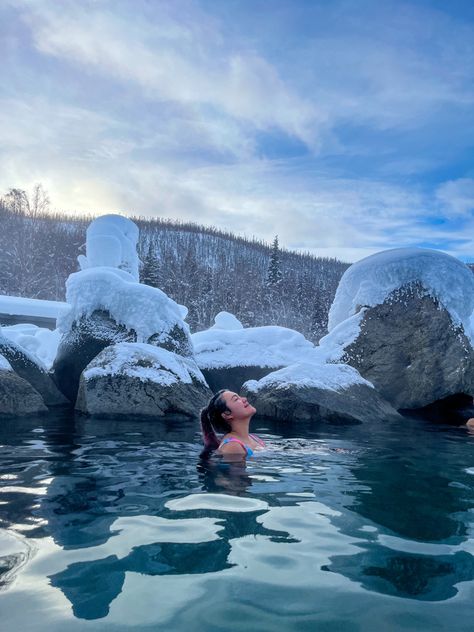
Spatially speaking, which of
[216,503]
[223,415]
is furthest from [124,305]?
[216,503]

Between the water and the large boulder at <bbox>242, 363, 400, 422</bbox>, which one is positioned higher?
the large boulder at <bbox>242, 363, 400, 422</bbox>

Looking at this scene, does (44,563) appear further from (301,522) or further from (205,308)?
(205,308)

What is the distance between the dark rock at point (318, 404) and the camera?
738 centimetres

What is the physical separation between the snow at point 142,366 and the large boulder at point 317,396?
114 centimetres

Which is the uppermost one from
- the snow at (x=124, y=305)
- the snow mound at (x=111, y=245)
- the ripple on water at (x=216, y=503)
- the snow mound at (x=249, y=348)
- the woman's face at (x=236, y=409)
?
the snow mound at (x=111, y=245)

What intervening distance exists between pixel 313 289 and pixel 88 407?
5941 centimetres

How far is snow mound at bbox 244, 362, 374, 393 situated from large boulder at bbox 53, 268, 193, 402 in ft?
6.71

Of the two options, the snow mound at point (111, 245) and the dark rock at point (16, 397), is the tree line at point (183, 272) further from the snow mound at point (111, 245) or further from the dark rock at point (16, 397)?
the dark rock at point (16, 397)

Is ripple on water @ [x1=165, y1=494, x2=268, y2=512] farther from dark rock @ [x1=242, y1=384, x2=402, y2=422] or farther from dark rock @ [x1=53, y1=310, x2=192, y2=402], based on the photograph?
dark rock @ [x1=53, y1=310, x2=192, y2=402]

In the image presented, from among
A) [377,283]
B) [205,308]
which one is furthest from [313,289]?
[377,283]

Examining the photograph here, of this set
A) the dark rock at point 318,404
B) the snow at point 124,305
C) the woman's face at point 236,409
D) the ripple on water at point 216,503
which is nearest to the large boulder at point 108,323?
the snow at point 124,305

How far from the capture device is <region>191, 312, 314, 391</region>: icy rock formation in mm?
9859

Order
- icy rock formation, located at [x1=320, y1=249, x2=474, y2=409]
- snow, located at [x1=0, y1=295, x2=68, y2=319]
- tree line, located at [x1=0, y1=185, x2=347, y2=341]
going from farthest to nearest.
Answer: tree line, located at [x1=0, y1=185, x2=347, y2=341]
snow, located at [x1=0, y1=295, x2=68, y2=319]
icy rock formation, located at [x1=320, y1=249, x2=474, y2=409]

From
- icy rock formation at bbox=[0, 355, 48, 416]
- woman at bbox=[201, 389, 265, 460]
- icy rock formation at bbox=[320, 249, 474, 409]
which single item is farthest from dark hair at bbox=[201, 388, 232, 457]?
icy rock formation at bbox=[320, 249, 474, 409]
